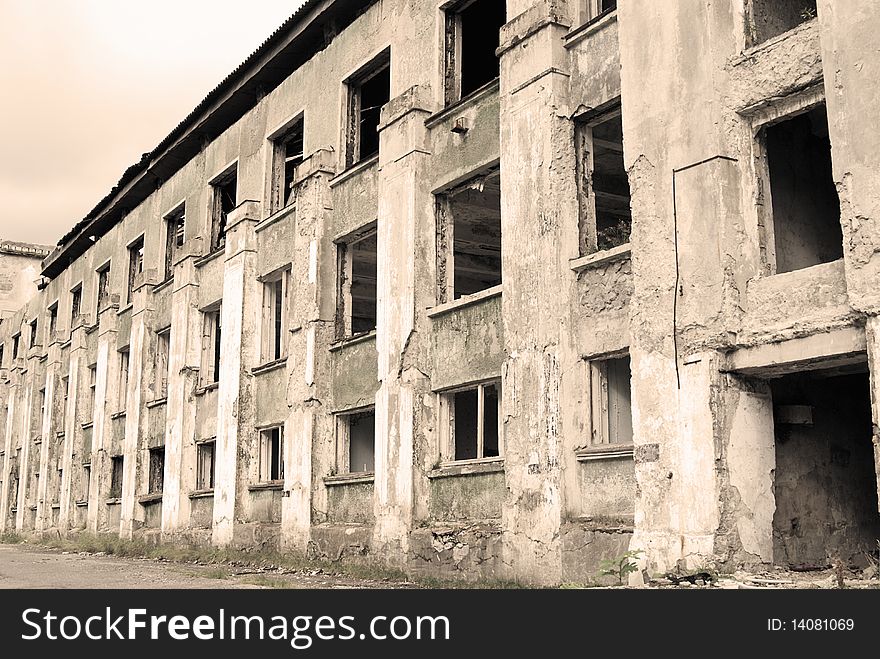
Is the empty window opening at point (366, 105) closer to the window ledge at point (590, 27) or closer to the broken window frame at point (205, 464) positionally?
the window ledge at point (590, 27)

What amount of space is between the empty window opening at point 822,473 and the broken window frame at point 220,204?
1542 cm

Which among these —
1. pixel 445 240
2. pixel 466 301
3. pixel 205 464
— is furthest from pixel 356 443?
pixel 205 464

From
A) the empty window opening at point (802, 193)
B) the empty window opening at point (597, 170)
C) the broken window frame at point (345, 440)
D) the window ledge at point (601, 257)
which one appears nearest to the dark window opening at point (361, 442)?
the broken window frame at point (345, 440)

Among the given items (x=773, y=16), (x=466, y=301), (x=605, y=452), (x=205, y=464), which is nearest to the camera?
(x=773, y=16)

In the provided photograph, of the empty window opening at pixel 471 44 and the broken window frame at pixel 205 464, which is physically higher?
the empty window opening at pixel 471 44

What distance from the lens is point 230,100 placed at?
71.8 ft

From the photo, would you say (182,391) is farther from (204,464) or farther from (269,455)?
(269,455)

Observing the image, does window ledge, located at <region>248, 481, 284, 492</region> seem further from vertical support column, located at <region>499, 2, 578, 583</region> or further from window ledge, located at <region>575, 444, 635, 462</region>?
window ledge, located at <region>575, 444, 635, 462</region>

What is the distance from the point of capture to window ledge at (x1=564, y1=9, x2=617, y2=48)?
12000 millimetres

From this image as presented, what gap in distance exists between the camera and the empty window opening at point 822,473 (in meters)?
10.2

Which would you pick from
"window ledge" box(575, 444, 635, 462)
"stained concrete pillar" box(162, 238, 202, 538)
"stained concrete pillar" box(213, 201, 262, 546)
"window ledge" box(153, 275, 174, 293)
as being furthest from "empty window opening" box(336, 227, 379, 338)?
"window ledge" box(575, 444, 635, 462)

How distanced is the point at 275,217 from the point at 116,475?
450 inches
